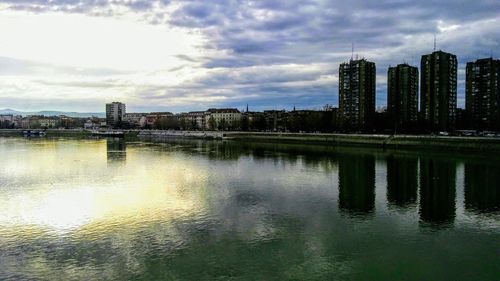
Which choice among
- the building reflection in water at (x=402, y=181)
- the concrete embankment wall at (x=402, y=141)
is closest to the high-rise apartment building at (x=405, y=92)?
the concrete embankment wall at (x=402, y=141)

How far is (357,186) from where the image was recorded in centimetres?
2552

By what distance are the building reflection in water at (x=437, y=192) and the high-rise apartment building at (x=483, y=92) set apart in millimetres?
48783

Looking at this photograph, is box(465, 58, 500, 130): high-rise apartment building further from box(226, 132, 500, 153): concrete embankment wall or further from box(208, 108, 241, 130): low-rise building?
box(208, 108, 241, 130): low-rise building

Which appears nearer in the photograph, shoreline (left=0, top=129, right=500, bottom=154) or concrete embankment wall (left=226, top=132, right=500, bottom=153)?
concrete embankment wall (left=226, top=132, right=500, bottom=153)

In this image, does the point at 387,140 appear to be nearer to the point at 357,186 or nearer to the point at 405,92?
the point at 357,186

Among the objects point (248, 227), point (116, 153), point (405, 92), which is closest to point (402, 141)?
point (116, 153)

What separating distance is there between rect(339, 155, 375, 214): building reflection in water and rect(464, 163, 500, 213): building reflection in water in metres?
4.58

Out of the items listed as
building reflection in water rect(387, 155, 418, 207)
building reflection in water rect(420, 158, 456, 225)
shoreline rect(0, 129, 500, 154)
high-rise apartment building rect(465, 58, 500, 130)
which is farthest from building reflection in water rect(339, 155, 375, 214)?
high-rise apartment building rect(465, 58, 500, 130)

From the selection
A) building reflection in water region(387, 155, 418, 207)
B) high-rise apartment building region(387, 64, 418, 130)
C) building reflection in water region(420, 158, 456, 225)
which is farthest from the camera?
high-rise apartment building region(387, 64, 418, 130)

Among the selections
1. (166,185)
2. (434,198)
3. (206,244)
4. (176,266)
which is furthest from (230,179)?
(176,266)

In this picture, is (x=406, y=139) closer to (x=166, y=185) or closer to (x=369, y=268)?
(x=166, y=185)

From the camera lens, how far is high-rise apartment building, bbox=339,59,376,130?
95.8 meters

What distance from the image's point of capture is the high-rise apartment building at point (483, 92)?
79.0 metres

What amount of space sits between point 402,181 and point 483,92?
65332 mm
